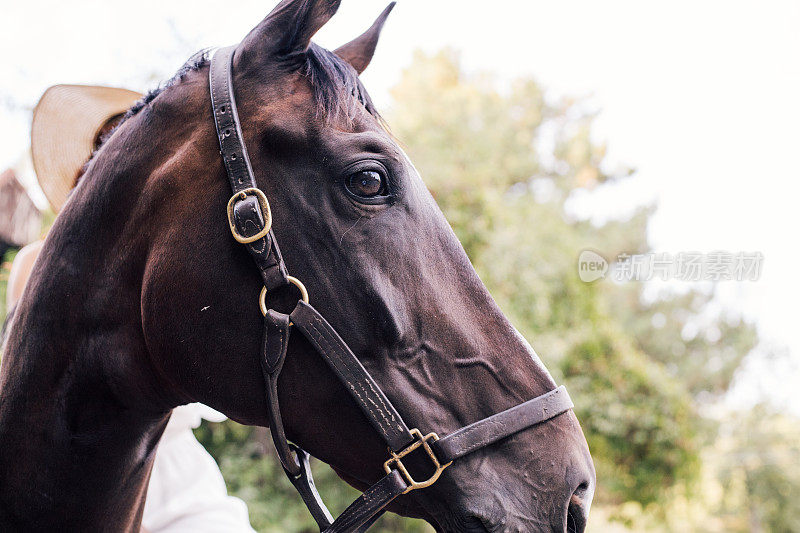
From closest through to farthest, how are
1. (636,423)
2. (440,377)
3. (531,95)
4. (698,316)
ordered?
(440,377), (636,423), (531,95), (698,316)

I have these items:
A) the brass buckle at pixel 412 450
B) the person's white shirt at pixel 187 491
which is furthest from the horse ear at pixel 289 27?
the person's white shirt at pixel 187 491

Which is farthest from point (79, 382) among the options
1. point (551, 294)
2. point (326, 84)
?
point (551, 294)

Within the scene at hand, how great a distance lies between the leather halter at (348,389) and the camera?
46.6 inches

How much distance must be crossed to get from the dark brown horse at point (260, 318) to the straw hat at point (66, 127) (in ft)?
3.05

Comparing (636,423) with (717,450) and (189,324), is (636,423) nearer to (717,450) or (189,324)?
(189,324)

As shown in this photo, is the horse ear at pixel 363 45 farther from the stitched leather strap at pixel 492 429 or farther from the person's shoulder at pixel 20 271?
the person's shoulder at pixel 20 271

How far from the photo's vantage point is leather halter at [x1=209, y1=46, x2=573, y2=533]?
1.18m

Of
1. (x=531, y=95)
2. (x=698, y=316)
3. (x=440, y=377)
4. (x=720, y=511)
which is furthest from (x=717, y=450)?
(x=440, y=377)

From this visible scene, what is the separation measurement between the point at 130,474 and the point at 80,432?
0.65ft

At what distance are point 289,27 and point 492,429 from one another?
1.08 metres

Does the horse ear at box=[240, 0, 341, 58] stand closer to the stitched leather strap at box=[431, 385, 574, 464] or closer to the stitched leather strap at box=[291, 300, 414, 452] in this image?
the stitched leather strap at box=[291, 300, 414, 452]

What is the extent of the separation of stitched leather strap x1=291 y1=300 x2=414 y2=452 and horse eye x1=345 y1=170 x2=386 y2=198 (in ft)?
0.94

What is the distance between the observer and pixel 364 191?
50.8 inches

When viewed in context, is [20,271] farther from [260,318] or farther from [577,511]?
[577,511]
